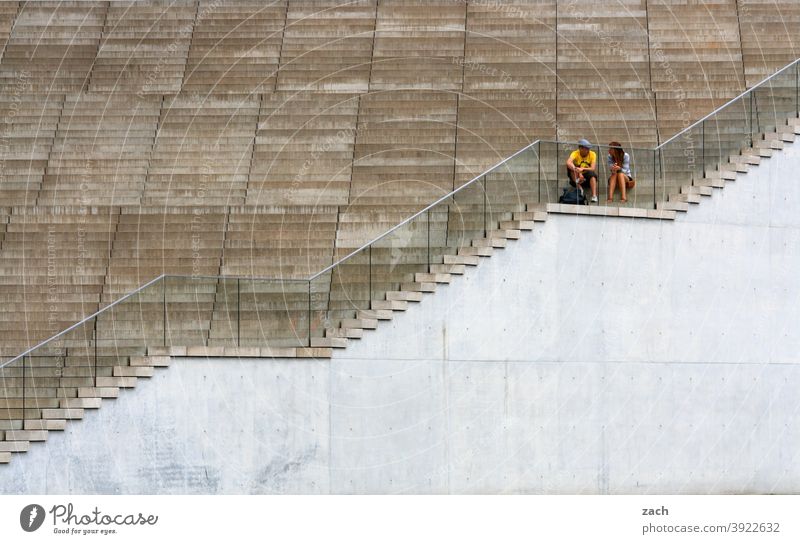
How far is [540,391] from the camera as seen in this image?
2977cm

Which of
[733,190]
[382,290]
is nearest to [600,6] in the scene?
[733,190]

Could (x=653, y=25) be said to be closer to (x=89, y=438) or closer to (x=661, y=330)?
(x=661, y=330)

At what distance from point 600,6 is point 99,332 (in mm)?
16672

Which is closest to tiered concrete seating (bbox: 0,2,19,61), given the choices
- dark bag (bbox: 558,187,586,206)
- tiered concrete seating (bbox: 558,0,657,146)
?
tiered concrete seating (bbox: 558,0,657,146)

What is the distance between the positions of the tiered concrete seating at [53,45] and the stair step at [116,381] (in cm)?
1202

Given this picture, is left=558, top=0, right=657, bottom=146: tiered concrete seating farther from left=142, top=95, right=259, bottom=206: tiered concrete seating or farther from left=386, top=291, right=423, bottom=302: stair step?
left=386, top=291, right=423, bottom=302: stair step

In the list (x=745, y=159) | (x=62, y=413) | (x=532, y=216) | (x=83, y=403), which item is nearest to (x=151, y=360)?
(x=83, y=403)

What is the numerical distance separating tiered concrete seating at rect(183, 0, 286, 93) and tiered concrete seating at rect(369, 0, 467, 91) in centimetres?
229

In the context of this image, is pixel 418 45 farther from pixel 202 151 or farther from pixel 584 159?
pixel 584 159

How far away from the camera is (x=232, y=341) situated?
28.5 metres

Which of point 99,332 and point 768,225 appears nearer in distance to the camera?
point 99,332
